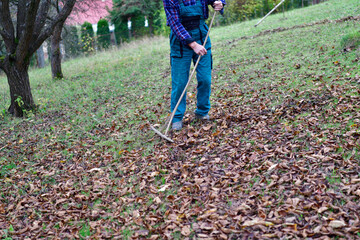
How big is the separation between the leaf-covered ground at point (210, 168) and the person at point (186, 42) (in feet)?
1.74

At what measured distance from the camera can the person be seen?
156 inches

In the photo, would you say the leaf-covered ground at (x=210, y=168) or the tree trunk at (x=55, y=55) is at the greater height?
the tree trunk at (x=55, y=55)

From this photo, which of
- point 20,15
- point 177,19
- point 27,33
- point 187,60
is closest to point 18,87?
point 27,33

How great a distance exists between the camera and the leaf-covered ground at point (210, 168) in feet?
8.71

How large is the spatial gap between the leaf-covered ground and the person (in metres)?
0.53

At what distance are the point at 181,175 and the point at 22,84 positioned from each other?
17.1ft

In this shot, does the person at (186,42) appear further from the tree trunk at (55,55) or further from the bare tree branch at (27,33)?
the tree trunk at (55,55)

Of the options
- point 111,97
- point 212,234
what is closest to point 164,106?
point 111,97

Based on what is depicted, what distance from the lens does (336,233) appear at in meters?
2.27

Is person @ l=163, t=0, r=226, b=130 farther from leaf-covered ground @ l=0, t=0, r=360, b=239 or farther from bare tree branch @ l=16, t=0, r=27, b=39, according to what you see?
bare tree branch @ l=16, t=0, r=27, b=39

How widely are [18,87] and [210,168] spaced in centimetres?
544

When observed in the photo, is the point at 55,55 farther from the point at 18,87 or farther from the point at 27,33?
the point at 27,33

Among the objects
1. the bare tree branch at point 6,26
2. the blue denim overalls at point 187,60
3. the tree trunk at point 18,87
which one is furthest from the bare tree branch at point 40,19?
the blue denim overalls at point 187,60

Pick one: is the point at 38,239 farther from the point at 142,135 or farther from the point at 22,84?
the point at 22,84
